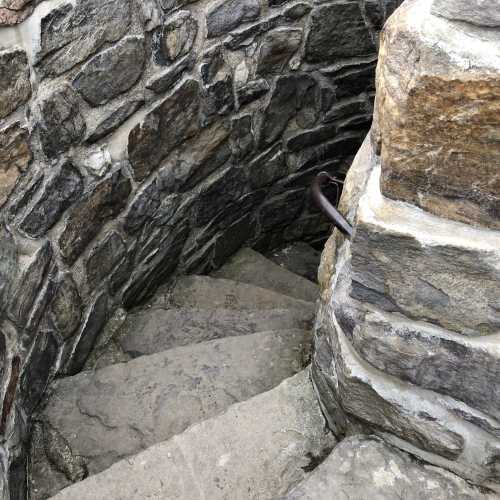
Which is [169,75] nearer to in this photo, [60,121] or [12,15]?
[60,121]

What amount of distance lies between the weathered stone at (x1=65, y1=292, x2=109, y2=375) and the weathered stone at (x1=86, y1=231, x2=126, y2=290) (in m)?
0.09

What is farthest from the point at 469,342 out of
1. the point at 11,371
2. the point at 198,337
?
the point at 198,337

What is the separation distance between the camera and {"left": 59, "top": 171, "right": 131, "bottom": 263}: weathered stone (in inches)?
85.8

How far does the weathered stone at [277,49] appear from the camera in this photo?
9.28 ft

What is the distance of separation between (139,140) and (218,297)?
98 centimetres

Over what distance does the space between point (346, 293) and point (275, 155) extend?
196 centimetres

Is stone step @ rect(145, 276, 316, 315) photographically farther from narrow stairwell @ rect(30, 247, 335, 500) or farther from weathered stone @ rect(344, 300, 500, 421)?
weathered stone @ rect(344, 300, 500, 421)

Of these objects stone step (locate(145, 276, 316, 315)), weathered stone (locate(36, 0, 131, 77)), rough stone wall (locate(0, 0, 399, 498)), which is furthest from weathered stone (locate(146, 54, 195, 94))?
stone step (locate(145, 276, 316, 315))

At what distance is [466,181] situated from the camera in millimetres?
1145

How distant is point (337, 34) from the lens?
10.3ft

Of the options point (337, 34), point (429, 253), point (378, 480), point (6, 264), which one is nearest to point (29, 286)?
point (6, 264)

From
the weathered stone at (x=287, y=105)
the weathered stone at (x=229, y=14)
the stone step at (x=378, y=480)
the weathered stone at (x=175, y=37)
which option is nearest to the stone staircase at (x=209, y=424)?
the stone step at (x=378, y=480)

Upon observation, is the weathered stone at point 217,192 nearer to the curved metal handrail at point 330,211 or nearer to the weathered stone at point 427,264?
the curved metal handrail at point 330,211

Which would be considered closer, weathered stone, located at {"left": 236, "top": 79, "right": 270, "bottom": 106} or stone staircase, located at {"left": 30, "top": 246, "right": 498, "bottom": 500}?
stone staircase, located at {"left": 30, "top": 246, "right": 498, "bottom": 500}
